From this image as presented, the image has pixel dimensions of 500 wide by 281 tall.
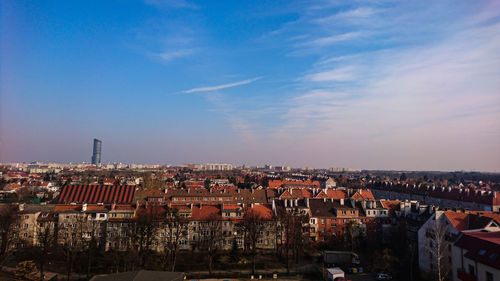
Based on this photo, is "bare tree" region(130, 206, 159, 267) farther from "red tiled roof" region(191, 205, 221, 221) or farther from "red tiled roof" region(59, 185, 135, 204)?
"red tiled roof" region(59, 185, 135, 204)

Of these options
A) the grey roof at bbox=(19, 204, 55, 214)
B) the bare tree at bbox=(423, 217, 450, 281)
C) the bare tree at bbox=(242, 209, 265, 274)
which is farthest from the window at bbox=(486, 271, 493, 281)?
the grey roof at bbox=(19, 204, 55, 214)

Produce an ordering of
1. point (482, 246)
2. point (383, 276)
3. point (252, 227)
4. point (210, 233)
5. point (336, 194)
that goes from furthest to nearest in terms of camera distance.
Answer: point (336, 194) → point (210, 233) → point (252, 227) → point (383, 276) → point (482, 246)

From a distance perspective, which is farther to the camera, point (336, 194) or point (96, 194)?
point (336, 194)

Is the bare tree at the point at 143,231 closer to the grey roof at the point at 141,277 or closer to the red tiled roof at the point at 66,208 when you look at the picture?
the red tiled roof at the point at 66,208

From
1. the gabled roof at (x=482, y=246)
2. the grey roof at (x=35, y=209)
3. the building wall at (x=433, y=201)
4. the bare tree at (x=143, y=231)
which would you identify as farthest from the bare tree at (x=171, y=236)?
the building wall at (x=433, y=201)

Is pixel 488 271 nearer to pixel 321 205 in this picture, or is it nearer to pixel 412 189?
pixel 321 205

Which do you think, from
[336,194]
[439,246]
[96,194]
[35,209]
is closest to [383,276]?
[439,246]

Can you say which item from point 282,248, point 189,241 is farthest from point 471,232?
point 189,241

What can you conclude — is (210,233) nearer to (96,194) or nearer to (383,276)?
(383,276)
